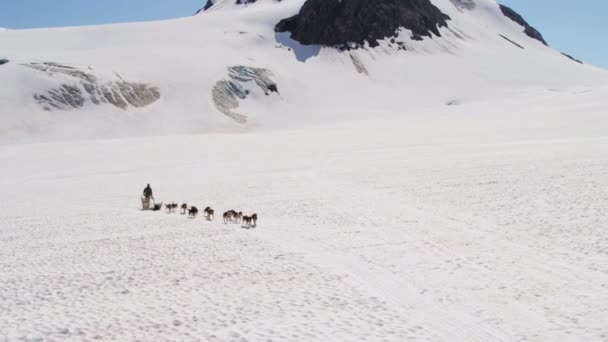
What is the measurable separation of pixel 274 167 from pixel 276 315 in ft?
93.1

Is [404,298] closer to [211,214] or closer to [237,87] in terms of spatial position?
[211,214]

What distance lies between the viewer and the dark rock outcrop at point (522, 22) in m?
180

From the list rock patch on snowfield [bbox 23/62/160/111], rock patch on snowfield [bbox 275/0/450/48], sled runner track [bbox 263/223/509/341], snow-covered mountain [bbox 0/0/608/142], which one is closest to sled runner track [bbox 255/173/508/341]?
sled runner track [bbox 263/223/509/341]

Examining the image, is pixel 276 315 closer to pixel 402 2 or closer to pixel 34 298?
pixel 34 298

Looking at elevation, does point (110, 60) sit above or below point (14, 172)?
above

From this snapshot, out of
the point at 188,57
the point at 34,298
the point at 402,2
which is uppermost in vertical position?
the point at 402,2

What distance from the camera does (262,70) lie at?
324ft

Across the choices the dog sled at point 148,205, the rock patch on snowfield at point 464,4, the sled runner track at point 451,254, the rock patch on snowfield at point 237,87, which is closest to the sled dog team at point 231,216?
the dog sled at point 148,205

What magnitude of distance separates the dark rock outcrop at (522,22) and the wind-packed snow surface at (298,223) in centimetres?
11108

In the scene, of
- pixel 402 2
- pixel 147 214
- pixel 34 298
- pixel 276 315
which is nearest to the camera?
pixel 276 315

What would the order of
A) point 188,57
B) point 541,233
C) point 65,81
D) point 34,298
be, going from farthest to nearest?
point 188,57, point 65,81, point 541,233, point 34,298

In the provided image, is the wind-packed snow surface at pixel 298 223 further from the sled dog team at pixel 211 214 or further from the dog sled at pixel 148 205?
the dog sled at pixel 148 205

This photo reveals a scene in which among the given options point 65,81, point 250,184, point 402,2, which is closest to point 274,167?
point 250,184

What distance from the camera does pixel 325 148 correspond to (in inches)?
1971
